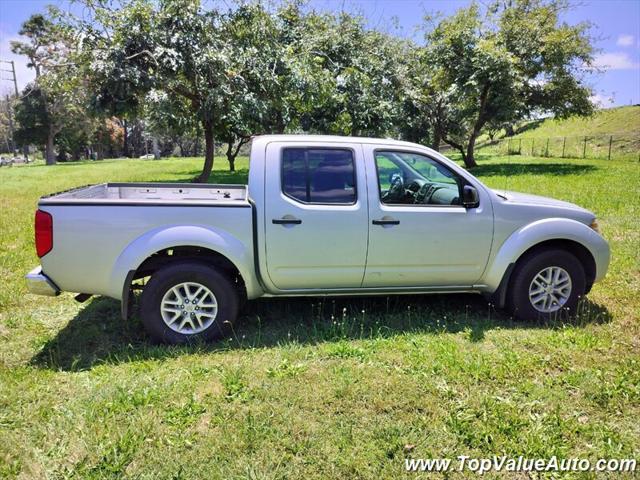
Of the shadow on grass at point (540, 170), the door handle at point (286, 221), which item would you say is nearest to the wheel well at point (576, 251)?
the door handle at point (286, 221)

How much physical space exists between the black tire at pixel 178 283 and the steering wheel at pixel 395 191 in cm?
161

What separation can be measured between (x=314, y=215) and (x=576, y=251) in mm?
2671

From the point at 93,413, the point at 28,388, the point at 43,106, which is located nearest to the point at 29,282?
the point at 28,388

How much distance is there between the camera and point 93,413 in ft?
10.0

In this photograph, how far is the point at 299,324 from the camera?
4.49 metres

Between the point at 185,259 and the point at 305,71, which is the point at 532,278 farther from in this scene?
the point at 305,71

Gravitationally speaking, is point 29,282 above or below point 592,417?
above

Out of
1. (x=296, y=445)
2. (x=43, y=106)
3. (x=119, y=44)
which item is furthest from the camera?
(x=43, y=106)

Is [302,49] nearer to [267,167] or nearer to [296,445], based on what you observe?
[267,167]

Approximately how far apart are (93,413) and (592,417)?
330 cm

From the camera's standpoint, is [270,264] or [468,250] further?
[468,250]

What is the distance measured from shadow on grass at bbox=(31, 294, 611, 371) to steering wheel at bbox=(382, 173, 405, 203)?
111 cm

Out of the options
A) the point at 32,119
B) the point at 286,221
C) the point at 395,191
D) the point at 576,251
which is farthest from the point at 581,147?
the point at 32,119

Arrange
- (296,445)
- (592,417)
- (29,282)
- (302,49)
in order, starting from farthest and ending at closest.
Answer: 1. (302,49)
2. (29,282)
3. (592,417)
4. (296,445)
